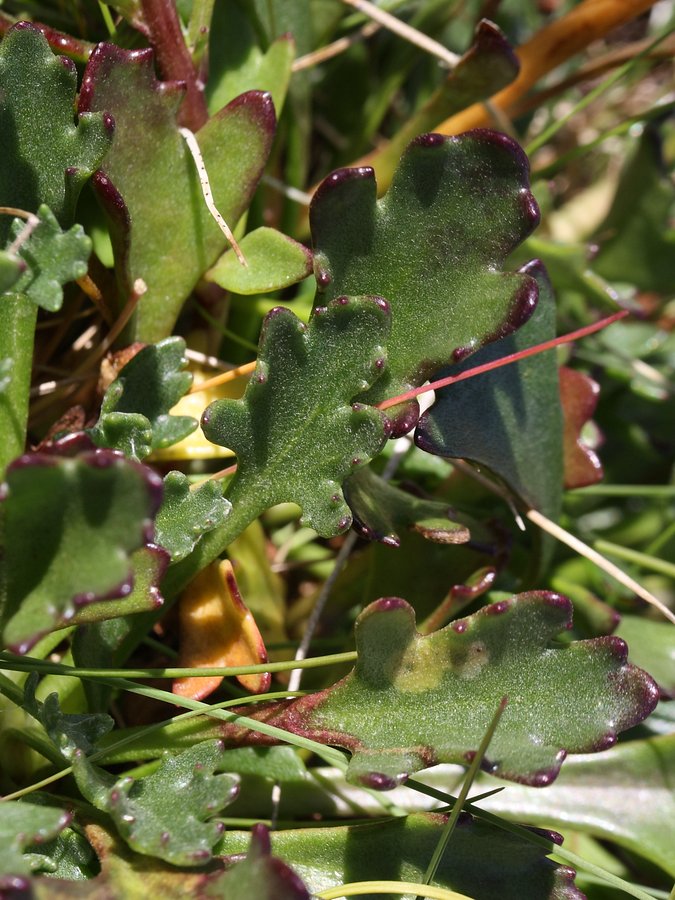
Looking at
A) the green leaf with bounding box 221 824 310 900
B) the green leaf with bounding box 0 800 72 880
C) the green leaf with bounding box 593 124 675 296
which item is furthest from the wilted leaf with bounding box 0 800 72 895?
the green leaf with bounding box 593 124 675 296

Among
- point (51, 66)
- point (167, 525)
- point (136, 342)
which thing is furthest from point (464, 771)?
point (51, 66)

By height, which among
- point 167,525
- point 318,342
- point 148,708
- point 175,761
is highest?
point 318,342

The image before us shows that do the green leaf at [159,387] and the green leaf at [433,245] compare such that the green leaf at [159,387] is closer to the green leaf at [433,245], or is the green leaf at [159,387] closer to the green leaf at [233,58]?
the green leaf at [433,245]

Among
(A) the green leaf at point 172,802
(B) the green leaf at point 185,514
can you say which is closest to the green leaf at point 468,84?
(B) the green leaf at point 185,514

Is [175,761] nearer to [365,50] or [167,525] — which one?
[167,525]

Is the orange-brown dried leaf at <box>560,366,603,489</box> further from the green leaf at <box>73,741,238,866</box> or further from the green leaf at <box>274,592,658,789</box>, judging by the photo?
the green leaf at <box>73,741,238,866</box>

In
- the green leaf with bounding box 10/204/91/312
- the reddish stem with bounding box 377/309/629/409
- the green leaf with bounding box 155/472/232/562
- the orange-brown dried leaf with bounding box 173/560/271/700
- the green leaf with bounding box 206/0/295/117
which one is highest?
the green leaf with bounding box 206/0/295/117
